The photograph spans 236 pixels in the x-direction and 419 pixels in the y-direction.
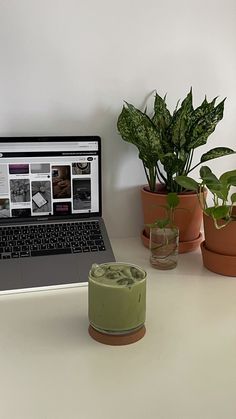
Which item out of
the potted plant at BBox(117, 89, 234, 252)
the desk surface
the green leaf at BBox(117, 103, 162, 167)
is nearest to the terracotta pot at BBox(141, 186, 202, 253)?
the potted plant at BBox(117, 89, 234, 252)

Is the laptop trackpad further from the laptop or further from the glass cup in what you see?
the glass cup

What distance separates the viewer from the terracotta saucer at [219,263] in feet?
3.30

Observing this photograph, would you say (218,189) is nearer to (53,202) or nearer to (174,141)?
(174,141)

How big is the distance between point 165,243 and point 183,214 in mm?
114

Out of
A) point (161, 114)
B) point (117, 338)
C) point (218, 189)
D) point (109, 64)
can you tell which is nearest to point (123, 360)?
point (117, 338)

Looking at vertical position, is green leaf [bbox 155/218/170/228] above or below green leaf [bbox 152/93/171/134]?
below

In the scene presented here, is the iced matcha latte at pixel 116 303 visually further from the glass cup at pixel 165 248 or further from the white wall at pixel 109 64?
the white wall at pixel 109 64

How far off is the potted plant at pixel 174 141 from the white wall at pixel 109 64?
0.08 metres

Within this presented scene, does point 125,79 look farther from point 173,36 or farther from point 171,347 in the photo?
point 171,347

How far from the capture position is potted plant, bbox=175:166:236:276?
98 centimetres

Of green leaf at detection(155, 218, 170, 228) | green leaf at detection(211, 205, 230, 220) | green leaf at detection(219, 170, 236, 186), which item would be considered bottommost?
green leaf at detection(155, 218, 170, 228)

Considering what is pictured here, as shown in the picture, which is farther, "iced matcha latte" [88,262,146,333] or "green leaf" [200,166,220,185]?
"green leaf" [200,166,220,185]

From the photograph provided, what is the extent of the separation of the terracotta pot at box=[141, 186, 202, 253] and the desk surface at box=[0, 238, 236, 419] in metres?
0.21

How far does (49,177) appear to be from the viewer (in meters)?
1.12
